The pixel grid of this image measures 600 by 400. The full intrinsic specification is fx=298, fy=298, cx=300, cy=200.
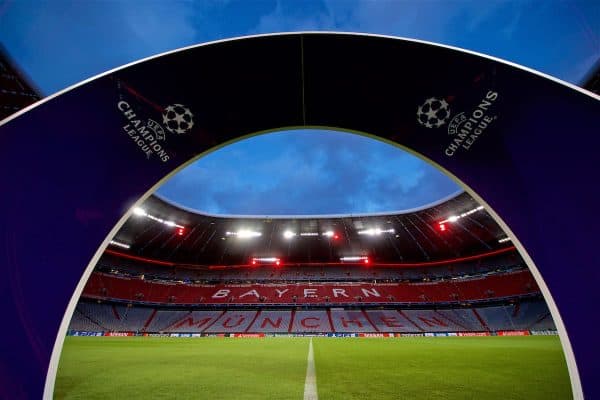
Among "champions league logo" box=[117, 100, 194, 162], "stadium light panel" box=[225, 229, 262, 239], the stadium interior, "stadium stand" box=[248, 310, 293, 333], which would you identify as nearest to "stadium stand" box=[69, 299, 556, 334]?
"stadium stand" box=[248, 310, 293, 333]

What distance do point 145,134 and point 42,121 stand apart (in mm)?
834

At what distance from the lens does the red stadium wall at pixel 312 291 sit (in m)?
31.7

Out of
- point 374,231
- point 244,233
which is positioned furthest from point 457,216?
point 244,233

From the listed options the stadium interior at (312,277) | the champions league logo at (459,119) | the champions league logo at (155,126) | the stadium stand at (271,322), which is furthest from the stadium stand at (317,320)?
the champions league logo at (155,126)

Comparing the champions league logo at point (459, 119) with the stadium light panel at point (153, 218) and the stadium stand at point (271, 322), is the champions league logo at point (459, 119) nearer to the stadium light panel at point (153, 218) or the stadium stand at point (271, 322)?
the stadium light panel at point (153, 218)

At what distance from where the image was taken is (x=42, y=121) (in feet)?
8.91

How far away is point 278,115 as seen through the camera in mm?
3424

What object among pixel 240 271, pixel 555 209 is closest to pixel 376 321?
pixel 240 271

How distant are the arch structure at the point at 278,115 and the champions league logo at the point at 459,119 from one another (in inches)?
0.4

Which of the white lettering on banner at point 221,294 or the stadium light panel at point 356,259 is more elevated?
the stadium light panel at point 356,259

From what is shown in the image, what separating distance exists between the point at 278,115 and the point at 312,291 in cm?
3591

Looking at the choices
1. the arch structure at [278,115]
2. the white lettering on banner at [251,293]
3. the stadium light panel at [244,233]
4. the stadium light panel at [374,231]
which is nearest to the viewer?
the arch structure at [278,115]

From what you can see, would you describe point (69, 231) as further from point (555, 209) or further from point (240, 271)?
point (240, 271)

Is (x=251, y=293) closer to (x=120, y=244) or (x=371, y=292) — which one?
(x=371, y=292)
